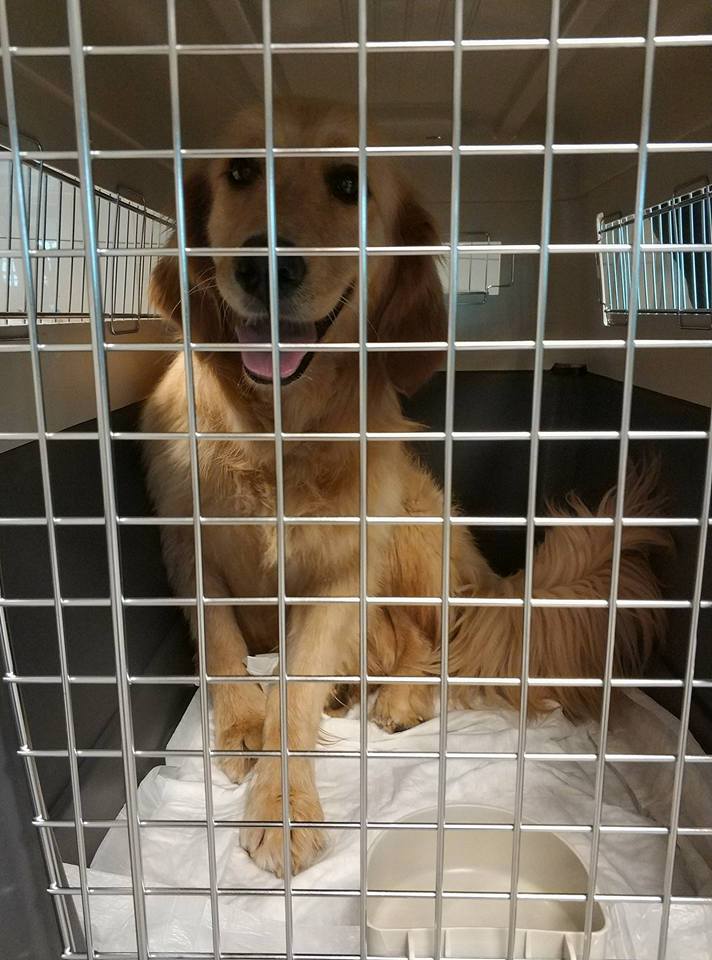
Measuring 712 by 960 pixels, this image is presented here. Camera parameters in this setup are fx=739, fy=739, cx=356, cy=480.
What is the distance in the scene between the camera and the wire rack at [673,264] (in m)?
1.14

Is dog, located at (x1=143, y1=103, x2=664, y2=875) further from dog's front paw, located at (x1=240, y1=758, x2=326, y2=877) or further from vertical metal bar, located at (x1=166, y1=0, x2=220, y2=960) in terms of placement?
vertical metal bar, located at (x1=166, y1=0, x2=220, y2=960)

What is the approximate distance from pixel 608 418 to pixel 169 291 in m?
0.93

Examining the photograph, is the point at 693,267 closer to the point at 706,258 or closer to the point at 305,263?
the point at 706,258

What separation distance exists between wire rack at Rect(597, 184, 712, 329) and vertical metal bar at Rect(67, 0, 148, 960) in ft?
2.37

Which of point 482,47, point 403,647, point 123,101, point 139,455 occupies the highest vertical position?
point 123,101

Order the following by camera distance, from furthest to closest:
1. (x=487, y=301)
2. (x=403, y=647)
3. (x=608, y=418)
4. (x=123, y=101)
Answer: (x=487, y=301) → (x=608, y=418) → (x=403, y=647) → (x=123, y=101)

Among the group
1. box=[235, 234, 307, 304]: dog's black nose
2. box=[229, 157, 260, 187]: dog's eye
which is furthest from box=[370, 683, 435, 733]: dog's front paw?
box=[229, 157, 260, 187]: dog's eye

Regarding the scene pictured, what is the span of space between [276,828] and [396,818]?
0.55 feet

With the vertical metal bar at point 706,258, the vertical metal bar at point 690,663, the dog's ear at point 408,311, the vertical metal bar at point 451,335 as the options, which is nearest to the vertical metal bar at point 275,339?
the vertical metal bar at point 451,335

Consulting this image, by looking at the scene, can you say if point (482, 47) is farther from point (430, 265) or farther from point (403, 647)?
point (403, 647)

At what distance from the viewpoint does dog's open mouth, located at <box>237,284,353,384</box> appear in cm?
87

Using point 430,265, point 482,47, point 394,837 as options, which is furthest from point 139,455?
point 482,47

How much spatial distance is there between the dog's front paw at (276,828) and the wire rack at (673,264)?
84cm

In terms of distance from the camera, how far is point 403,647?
1.40 m
